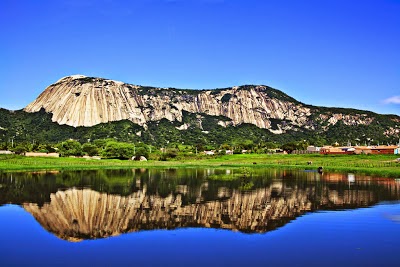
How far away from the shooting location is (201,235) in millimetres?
23656

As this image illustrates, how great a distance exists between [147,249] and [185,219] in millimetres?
8099

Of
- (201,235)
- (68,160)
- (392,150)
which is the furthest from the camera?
(392,150)

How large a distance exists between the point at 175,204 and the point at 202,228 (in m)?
10.5

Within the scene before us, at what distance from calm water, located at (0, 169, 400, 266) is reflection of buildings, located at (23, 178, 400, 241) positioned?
0.07 m

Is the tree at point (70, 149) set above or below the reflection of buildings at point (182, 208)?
above

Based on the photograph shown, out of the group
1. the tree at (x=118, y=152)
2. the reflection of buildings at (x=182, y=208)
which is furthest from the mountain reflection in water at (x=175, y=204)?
the tree at (x=118, y=152)

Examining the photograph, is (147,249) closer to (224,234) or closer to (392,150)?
(224,234)

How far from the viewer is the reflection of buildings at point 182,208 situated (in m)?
26.4

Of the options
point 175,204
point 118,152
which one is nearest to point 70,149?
point 118,152

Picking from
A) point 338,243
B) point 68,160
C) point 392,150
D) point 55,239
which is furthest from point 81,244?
point 392,150

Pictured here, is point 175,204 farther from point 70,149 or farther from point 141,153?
point 70,149

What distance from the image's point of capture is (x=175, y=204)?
35875 mm

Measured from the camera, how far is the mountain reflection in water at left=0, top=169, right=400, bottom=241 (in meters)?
26.8

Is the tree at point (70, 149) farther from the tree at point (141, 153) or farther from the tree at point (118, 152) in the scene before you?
the tree at point (141, 153)
